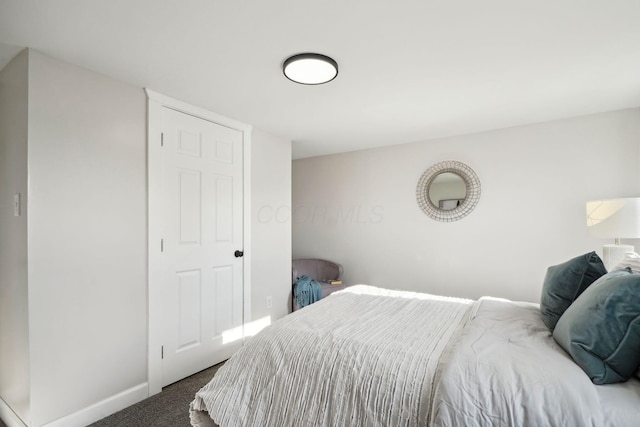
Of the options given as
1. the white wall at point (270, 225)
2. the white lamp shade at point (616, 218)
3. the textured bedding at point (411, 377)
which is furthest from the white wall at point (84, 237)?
the white lamp shade at point (616, 218)

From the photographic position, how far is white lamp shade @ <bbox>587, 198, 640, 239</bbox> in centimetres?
226

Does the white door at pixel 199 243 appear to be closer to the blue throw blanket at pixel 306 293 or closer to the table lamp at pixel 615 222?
the blue throw blanket at pixel 306 293

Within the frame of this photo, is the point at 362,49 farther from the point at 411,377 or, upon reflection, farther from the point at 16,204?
the point at 16,204

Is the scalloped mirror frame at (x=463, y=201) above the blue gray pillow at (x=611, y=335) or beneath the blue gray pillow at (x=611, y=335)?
above

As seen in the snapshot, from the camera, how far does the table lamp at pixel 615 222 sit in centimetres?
226

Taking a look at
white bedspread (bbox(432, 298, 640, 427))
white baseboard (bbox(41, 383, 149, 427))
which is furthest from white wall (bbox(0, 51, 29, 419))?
white bedspread (bbox(432, 298, 640, 427))

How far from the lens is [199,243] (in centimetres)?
270

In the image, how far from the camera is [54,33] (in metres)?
1.66

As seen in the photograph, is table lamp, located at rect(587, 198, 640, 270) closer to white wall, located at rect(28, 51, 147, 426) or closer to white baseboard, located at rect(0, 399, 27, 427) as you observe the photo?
white wall, located at rect(28, 51, 147, 426)

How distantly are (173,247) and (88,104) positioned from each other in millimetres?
1144

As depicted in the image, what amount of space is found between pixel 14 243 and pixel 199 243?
3.77ft

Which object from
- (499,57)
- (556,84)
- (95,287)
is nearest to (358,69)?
(499,57)

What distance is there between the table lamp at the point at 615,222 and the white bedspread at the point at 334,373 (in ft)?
4.70

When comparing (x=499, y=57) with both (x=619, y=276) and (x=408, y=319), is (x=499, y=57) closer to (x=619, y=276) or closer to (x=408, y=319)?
(x=619, y=276)
